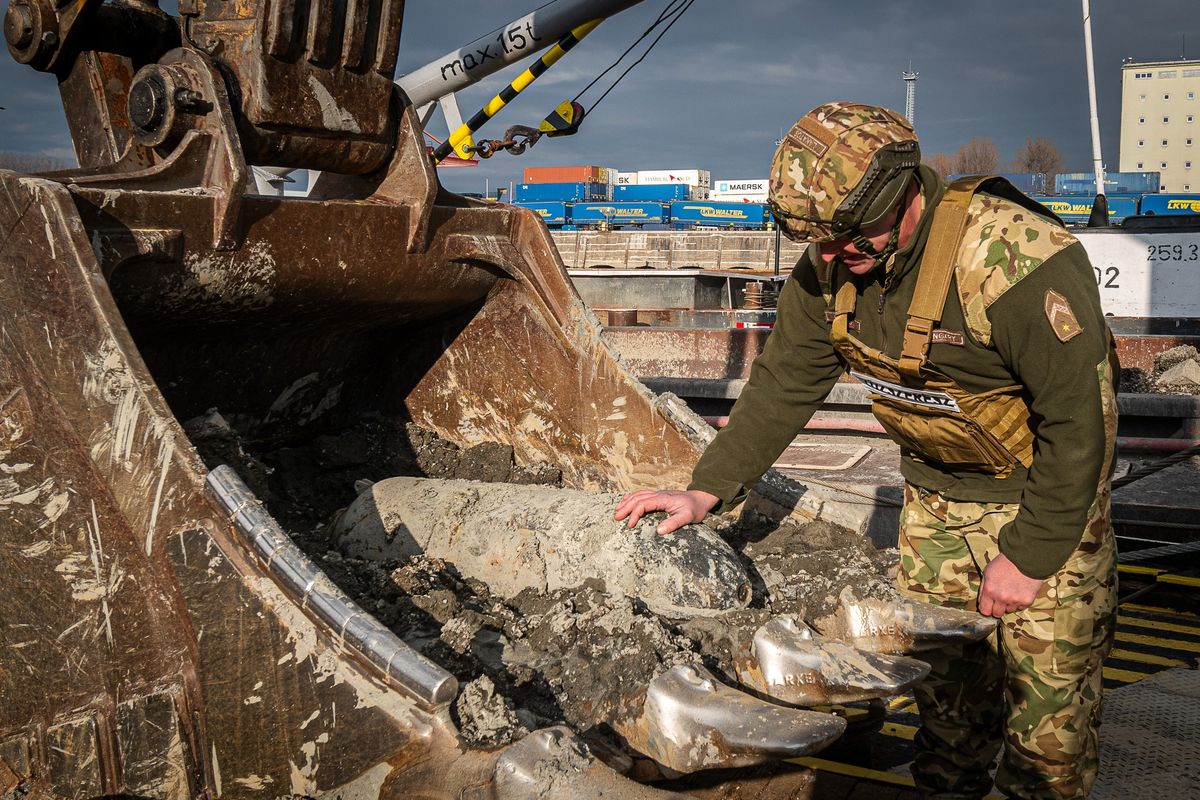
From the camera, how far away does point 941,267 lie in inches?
91.0

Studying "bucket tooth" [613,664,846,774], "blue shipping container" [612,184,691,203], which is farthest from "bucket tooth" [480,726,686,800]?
"blue shipping container" [612,184,691,203]

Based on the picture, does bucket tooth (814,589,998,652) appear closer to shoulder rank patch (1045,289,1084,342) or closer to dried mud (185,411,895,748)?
dried mud (185,411,895,748)

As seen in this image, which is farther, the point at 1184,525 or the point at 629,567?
the point at 1184,525

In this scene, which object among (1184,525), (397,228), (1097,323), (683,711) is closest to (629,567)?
(683,711)

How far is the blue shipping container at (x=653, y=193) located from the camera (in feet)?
156

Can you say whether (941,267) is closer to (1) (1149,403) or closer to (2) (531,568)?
(2) (531,568)

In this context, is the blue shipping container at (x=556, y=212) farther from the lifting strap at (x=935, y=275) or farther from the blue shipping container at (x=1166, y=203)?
the lifting strap at (x=935, y=275)

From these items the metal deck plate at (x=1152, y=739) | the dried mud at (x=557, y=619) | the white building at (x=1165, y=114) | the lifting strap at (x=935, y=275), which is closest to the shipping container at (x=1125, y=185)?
the white building at (x=1165, y=114)

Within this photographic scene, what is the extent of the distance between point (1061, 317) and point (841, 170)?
537 mm

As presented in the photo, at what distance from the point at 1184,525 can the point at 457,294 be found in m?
3.67

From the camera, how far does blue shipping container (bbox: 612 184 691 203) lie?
47.7 m

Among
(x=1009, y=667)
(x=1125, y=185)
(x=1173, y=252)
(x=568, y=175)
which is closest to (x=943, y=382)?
(x=1009, y=667)

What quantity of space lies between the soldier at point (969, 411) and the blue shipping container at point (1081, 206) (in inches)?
1239

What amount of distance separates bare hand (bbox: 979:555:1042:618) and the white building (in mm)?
64748
